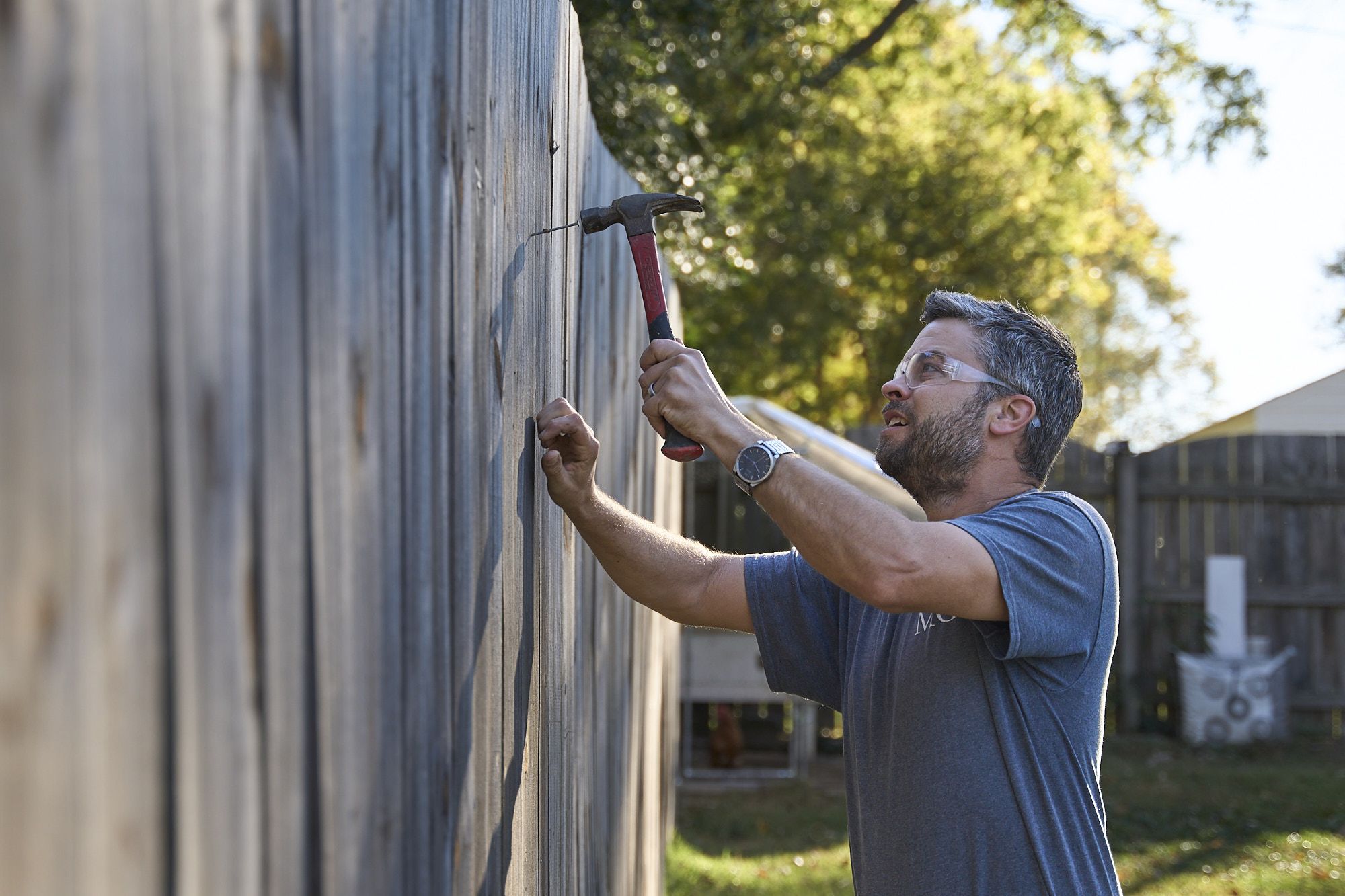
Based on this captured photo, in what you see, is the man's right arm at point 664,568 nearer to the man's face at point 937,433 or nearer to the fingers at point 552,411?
the fingers at point 552,411

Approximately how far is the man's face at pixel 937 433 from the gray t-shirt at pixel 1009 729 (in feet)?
0.60

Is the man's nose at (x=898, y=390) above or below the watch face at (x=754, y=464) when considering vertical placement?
above

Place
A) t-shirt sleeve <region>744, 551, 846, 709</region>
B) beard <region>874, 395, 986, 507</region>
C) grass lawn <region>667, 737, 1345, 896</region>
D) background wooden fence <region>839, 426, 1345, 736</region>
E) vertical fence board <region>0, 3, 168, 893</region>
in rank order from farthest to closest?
1. background wooden fence <region>839, 426, 1345, 736</region>
2. grass lawn <region>667, 737, 1345, 896</region>
3. t-shirt sleeve <region>744, 551, 846, 709</region>
4. beard <region>874, 395, 986, 507</region>
5. vertical fence board <region>0, 3, 168, 893</region>

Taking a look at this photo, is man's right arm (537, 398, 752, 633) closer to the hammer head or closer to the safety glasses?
the hammer head

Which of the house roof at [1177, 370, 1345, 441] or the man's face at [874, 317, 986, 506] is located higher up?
the house roof at [1177, 370, 1345, 441]

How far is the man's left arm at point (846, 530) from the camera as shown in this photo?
2113 mm

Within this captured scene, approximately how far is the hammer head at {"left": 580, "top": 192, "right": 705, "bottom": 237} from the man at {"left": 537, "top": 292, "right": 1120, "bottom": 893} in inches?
8.8

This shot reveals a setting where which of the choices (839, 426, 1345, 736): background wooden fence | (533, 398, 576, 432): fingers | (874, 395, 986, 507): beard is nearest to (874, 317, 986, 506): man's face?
(874, 395, 986, 507): beard

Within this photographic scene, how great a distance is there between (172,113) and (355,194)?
34cm

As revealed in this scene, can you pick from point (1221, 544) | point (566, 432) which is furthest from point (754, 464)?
point (1221, 544)

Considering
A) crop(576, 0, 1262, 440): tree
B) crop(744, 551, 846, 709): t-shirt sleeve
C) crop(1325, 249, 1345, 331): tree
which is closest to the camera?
crop(744, 551, 846, 709): t-shirt sleeve

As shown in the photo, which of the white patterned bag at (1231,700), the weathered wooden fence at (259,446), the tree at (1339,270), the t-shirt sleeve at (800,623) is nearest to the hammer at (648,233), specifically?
the weathered wooden fence at (259,446)

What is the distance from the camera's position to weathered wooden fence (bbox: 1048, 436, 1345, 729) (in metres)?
10.3

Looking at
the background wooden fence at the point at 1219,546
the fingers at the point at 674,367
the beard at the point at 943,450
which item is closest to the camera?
the fingers at the point at 674,367
